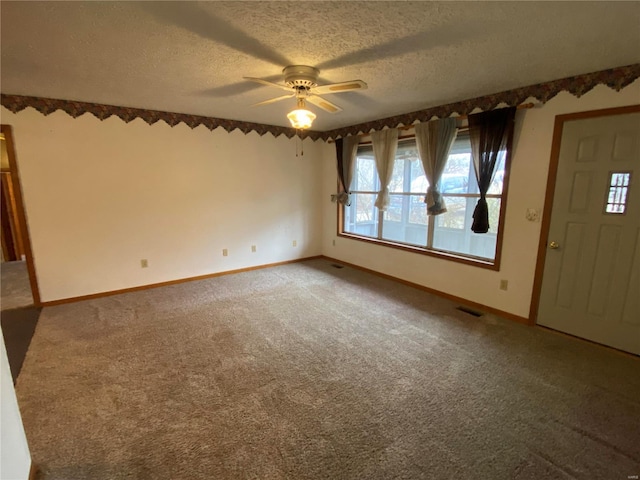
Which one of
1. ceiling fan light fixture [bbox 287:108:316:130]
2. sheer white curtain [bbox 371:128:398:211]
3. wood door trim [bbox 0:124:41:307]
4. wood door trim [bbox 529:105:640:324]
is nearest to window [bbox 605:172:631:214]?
wood door trim [bbox 529:105:640:324]

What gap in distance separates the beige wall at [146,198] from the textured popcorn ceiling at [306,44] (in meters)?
0.66

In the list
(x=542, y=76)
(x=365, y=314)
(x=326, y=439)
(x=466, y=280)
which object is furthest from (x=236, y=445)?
(x=542, y=76)

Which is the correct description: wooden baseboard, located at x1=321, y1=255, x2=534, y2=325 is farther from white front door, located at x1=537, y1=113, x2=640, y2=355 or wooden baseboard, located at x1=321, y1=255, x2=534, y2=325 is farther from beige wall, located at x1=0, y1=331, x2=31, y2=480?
beige wall, located at x1=0, y1=331, x2=31, y2=480

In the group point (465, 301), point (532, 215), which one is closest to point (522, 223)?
point (532, 215)

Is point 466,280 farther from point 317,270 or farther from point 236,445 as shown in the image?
point 236,445

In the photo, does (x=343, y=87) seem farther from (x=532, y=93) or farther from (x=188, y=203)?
(x=188, y=203)

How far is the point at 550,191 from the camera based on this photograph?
9.53 feet

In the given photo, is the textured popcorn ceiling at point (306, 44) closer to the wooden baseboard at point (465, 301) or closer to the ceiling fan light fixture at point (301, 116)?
the ceiling fan light fixture at point (301, 116)

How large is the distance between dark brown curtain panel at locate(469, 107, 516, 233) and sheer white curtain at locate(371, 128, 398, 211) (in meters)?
1.14

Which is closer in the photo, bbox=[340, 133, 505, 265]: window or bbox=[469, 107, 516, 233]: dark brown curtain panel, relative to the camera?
bbox=[469, 107, 516, 233]: dark brown curtain panel

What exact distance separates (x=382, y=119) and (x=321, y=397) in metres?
3.71

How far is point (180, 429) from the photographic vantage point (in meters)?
1.83

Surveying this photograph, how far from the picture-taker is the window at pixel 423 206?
3.70 metres

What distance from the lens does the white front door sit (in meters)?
2.51
